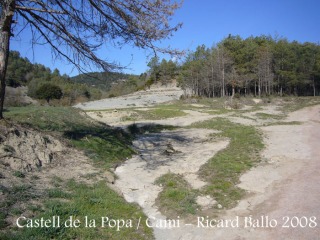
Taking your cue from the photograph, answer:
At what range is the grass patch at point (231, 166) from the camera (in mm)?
6743

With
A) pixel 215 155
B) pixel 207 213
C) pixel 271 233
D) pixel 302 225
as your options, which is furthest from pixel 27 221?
pixel 215 155

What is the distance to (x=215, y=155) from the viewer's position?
1032 centimetres

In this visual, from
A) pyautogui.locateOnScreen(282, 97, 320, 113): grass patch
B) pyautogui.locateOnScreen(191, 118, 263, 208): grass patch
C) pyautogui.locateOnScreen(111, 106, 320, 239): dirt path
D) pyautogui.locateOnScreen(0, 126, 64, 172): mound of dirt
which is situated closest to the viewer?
pyautogui.locateOnScreen(111, 106, 320, 239): dirt path

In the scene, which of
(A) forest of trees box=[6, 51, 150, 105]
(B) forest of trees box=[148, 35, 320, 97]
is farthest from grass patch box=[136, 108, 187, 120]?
(B) forest of trees box=[148, 35, 320, 97]

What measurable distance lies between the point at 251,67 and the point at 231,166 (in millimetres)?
49583

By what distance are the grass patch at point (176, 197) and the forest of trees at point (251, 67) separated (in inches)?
1679

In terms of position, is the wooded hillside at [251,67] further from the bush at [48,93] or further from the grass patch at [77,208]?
the grass patch at [77,208]

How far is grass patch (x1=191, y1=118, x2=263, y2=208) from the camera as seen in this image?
22.1ft

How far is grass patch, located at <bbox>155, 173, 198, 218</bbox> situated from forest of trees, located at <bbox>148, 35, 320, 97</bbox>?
4264cm

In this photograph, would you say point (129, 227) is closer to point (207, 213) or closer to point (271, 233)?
point (207, 213)

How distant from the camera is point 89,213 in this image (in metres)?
5.46

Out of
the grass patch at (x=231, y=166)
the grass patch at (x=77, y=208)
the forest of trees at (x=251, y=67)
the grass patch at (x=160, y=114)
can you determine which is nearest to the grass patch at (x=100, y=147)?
the grass patch at (x=77, y=208)

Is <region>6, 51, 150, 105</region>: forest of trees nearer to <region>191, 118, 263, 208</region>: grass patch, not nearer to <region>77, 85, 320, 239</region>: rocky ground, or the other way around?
<region>191, 118, 263, 208</region>: grass patch

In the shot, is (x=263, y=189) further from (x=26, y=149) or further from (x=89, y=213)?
(x=26, y=149)
